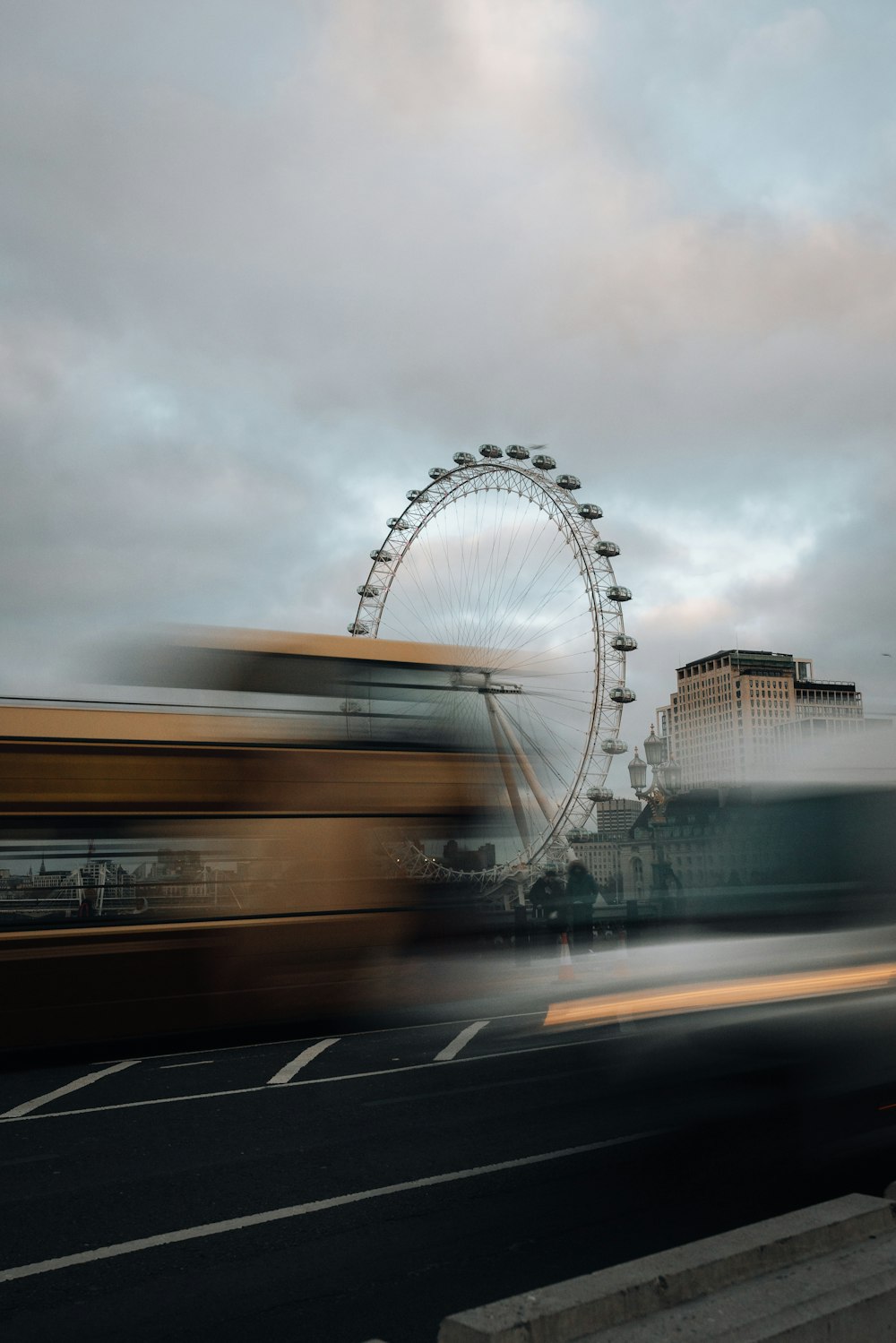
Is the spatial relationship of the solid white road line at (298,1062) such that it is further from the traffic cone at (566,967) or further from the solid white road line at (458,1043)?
the traffic cone at (566,967)

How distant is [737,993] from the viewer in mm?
6250

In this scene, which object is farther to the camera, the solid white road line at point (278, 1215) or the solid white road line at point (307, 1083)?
the solid white road line at point (307, 1083)

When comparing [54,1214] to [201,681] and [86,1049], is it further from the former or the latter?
[201,681]

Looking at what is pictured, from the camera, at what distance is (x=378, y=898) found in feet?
36.4

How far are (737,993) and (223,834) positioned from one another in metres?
5.73

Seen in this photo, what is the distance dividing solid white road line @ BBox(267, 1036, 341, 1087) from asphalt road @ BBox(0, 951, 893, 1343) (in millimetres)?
53

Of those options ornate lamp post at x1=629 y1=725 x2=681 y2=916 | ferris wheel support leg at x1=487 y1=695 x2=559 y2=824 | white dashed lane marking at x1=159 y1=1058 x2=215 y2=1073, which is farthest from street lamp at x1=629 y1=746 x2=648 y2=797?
white dashed lane marking at x1=159 y1=1058 x2=215 y2=1073

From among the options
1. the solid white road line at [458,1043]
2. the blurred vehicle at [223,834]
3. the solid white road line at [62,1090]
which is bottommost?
the solid white road line at [458,1043]

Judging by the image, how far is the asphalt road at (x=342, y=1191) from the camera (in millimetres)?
4062

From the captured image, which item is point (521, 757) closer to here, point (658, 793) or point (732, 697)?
point (658, 793)

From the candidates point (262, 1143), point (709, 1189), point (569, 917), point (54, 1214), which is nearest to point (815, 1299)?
point (709, 1189)

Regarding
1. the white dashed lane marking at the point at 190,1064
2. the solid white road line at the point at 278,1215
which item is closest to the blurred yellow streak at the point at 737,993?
the solid white road line at the point at 278,1215

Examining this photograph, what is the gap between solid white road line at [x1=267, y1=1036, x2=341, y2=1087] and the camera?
29.0 ft

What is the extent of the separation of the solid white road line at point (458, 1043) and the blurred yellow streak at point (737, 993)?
344cm
